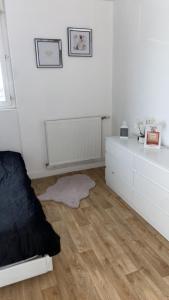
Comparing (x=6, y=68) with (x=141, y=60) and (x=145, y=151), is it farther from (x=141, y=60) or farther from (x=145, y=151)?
(x=145, y=151)

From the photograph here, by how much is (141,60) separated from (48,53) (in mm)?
1143

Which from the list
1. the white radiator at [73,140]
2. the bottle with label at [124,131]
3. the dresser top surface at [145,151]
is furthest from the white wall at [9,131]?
the bottle with label at [124,131]

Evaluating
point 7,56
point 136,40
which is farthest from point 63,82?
point 136,40

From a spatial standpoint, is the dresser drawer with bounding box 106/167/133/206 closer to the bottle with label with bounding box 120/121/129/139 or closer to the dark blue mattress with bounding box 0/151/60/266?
the bottle with label with bounding box 120/121/129/139

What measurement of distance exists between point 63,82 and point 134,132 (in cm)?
115

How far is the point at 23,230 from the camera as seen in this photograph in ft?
4.91

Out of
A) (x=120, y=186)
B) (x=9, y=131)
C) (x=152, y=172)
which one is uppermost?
(x=9, y=131)

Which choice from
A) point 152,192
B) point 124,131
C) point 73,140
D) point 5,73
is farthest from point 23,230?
point 5,73

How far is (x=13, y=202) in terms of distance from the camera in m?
1.81

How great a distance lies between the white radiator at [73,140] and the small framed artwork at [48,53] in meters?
0.73

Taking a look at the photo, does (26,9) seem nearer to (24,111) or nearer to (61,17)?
(61,17)

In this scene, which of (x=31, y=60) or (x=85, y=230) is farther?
(x=31, y=60)

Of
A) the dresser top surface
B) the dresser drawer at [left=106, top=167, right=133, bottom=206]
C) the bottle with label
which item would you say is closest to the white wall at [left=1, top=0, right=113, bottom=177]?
the bottle with label

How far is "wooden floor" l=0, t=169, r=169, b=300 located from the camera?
5.06 feet
